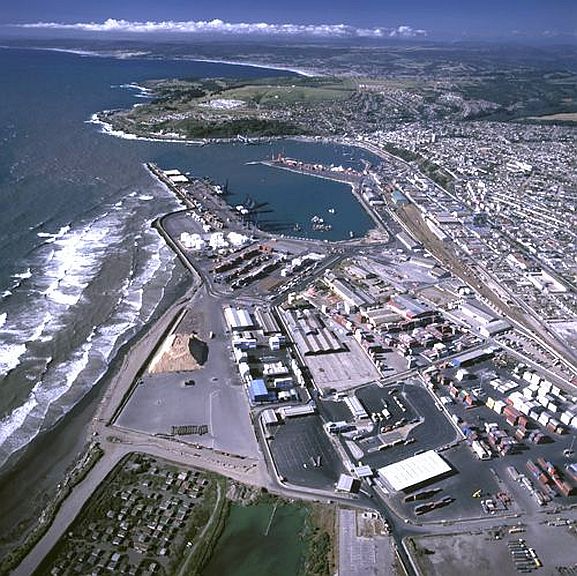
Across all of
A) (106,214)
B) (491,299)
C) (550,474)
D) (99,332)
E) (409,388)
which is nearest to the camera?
(550,474)

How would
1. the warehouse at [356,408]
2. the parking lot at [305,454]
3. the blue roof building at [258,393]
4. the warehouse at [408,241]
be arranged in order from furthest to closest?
the warehouse at [408,241] < the blue roof building at [258,393] < the warehouse at [356,408] < the parking lot at [305,454]

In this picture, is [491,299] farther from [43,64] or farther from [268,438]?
[43,64]

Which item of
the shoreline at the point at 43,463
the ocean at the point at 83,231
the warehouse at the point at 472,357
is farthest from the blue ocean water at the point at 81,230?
the warehouse at the point at 472,357

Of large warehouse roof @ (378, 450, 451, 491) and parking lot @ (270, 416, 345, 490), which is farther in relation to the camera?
parking lot @ (270, 416, 345, 490)

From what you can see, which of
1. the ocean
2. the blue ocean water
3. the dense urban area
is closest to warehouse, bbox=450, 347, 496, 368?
the dense urban area

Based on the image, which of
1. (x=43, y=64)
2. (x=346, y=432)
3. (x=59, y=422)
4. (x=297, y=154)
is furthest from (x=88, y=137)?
(x=43, y=64)

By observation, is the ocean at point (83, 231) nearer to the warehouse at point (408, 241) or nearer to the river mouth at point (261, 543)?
the warehouse at point (408, 241)

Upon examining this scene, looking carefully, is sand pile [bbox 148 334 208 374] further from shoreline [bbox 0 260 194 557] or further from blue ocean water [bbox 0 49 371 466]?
blue ocean water [bbox 0 49 371 466]
